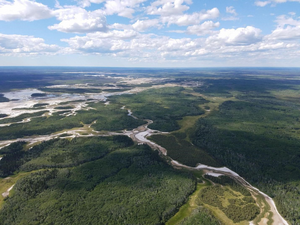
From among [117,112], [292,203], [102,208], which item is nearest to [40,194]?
[102,208]

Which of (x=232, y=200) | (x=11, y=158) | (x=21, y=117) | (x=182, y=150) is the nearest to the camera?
(x=232, y=200)

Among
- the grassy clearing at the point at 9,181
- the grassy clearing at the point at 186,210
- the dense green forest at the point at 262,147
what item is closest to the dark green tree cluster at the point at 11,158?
the grassy clearing at the point at 9,181

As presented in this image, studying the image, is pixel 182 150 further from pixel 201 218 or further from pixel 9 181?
pixel 9 181

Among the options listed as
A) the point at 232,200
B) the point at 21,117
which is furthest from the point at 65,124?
the point at 232,200

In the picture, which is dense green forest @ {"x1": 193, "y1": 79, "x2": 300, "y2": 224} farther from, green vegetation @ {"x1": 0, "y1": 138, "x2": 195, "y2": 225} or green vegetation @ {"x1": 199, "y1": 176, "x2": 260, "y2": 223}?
green vegetation @ {"x1": 0, "y1": 138, "x2": 195, "y2": 225}

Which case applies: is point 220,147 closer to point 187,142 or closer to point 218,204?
point 187,142

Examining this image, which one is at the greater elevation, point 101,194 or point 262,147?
point 262,147

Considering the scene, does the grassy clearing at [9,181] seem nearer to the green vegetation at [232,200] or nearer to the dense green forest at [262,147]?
the green vegetation at [232,200]

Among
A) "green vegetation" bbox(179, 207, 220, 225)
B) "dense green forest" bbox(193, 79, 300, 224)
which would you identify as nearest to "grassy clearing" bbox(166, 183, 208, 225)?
"green vegetation" bbox(179, 207, 220, 225)
